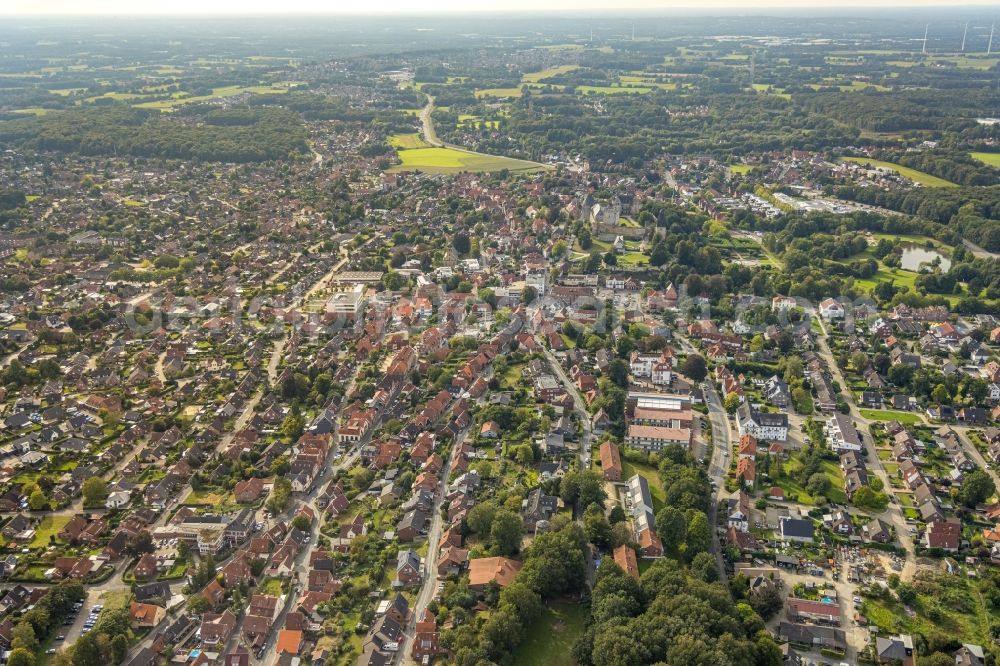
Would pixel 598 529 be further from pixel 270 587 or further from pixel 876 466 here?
pixel 876 466

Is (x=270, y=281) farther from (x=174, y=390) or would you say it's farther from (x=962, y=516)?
(x=962, y=516)

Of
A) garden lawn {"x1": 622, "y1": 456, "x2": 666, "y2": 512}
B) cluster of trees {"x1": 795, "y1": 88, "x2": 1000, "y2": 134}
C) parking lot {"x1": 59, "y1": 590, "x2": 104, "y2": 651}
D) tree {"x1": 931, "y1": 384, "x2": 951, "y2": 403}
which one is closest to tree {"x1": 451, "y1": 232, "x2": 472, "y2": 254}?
garden lawn {"x1": 622, "y1": 456, "x2": 666, "y2": 512}

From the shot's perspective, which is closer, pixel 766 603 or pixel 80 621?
pixel 766 603

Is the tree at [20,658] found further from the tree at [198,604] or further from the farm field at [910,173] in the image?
the farm field at [910,173]

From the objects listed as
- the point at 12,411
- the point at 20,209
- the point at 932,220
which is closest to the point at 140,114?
the point at 20,209

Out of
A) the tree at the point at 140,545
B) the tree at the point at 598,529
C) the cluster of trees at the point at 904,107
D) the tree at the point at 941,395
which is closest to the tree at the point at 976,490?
the tree at the point at 941,395

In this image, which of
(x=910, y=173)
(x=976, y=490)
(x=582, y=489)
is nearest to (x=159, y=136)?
(x=582, y=489)
